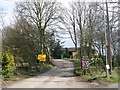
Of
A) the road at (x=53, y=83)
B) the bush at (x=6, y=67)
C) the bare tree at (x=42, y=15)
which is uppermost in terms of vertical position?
the bare tree at (x=42, y=15)

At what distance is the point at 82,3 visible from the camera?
24328mm

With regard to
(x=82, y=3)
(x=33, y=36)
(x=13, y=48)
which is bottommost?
(x=13, y=48)

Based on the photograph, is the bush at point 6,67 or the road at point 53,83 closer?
the road at point 53,83

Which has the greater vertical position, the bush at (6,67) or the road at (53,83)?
the bush at (6,67)

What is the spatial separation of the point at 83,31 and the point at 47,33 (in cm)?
721

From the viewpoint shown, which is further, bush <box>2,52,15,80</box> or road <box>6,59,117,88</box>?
bush <box>2,52,15,80</box>

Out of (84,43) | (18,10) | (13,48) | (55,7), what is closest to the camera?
(13,48)

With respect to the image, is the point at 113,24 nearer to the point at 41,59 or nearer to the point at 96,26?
the point at 96,26

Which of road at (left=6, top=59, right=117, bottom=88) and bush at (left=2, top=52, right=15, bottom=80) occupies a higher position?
bush at (left=2, top=52, right=15, bottom=80)

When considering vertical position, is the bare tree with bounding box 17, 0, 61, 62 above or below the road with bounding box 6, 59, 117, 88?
above

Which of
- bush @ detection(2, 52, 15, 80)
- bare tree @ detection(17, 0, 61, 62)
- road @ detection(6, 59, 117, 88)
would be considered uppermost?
bare tree @ detection(17, 0, 61, 62)

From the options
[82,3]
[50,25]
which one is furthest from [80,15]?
[50,25]

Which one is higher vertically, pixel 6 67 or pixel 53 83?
pixel 6 67

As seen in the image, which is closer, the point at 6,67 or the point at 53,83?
the point at 53,83
